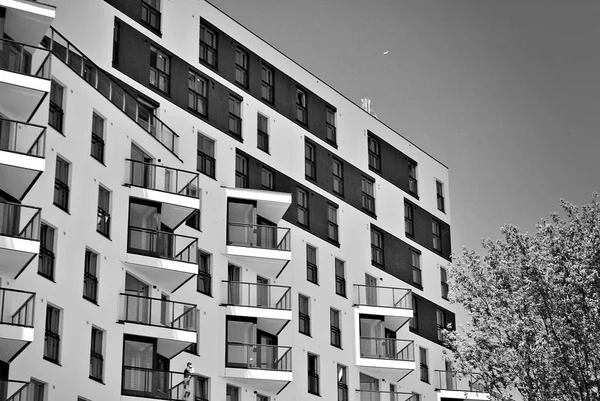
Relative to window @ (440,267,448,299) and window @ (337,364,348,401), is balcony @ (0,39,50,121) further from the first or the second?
window @ (440,267,448,299)

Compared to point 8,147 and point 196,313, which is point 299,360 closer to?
point 196,313

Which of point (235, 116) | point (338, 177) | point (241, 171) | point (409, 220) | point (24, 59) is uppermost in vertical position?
point (235, 116)

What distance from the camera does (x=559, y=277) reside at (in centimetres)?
5047

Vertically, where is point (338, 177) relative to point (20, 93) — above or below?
above

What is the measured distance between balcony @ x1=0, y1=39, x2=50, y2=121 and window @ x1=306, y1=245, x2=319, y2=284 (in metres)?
21.4

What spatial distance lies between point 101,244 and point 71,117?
4.92 m

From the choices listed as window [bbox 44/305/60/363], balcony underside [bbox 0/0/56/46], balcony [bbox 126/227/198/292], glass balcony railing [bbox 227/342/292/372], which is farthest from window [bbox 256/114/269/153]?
window [bbox 44/305/60/363]

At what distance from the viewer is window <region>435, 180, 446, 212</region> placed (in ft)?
242

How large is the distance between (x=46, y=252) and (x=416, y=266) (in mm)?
31259

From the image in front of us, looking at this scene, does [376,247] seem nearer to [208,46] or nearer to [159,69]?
[208,46]

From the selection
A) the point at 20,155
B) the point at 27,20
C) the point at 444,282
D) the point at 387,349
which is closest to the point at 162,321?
the point at 20,155

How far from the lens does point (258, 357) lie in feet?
177

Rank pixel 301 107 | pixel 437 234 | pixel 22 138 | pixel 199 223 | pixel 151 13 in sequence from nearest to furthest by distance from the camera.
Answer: pixel 22 138, pixel 199 223, pixel 151 13, pixel 301 107, pixel 437 234

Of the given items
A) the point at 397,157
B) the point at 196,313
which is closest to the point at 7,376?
the point at 196,313
